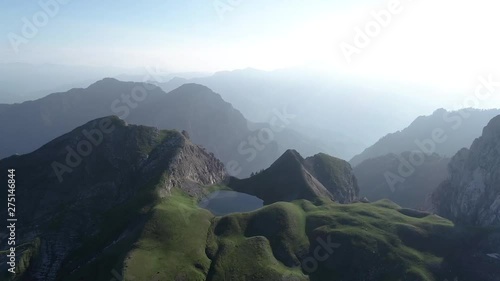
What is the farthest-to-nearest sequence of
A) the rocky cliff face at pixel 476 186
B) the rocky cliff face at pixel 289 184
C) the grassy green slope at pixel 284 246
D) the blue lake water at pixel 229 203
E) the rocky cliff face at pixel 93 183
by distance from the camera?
the rocky cliff face at pixel 289 184 → the rocky cliff face at pixel 476 186 → the blue lake water at pixel 229 203 → the rocky cliff face at pixel 93 183 → the grassy green slope at pixel 284 246

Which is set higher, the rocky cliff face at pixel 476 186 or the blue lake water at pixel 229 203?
the rocky cliff face at pixel 476 186

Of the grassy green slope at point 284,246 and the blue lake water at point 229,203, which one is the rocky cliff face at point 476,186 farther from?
the blue lake water at point 229,203

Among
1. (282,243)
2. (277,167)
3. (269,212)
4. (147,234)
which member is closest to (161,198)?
(147,234)

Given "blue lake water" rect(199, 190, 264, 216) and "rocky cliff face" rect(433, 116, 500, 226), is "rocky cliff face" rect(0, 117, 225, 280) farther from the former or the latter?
"rocky cliff face" rect(433, 116, 500, 226)

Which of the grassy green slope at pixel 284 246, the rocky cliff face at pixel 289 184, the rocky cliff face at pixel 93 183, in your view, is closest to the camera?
the grassy green slope at pixel 284 246

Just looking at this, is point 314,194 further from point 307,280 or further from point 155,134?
point 155,134

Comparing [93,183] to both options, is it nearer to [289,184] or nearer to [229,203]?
[229,203]

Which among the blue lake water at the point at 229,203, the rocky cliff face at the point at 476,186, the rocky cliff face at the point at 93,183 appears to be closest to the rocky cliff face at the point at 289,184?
the blue lake water at the point at 229,203
